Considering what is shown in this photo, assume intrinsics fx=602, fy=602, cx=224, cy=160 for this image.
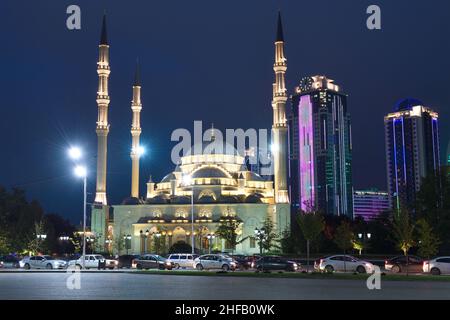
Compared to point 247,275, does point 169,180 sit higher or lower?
higher

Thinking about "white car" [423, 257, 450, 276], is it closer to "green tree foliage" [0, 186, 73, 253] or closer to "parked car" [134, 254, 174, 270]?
"parked car" [134, 254, 174, 270]

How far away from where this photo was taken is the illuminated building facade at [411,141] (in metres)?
123

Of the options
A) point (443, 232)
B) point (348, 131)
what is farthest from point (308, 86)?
point (443, 232)

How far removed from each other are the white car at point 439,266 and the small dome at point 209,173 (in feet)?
171

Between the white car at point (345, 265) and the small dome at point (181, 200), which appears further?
the small dome at point (181, 200)

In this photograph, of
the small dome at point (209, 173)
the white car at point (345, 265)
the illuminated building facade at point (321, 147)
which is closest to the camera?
the white car at point (345, 265)

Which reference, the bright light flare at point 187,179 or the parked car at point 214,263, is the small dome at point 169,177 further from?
the parked car at point 214,263

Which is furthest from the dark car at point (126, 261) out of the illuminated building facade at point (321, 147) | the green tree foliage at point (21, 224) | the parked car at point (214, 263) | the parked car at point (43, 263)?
the illuminated building facade at point (321, 147)

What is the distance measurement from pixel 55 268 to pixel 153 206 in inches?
1619

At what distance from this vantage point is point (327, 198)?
141875 mm

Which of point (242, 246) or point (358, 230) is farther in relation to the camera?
point (242, 246)

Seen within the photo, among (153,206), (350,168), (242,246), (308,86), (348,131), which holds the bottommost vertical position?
(242,246)

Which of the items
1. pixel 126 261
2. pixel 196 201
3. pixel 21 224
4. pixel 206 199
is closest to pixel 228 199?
pixel 206 199
